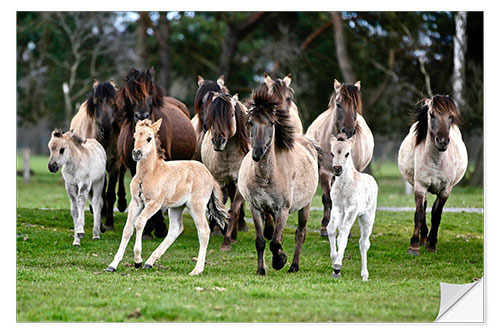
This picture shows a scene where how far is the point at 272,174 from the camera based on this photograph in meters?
8.15

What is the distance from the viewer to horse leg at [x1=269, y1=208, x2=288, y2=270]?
8188 millimetres

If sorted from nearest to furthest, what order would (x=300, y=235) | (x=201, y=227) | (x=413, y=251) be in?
(x=201, y=227) → (x=300, y=235) → (x=413, y=251)

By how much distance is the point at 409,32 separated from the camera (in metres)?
18.8

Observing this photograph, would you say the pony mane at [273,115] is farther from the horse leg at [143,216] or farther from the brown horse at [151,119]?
the brown horse at [151,119]

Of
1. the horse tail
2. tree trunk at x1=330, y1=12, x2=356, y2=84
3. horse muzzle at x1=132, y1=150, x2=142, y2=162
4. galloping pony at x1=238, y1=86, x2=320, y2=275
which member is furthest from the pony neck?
tree trunk at x1=330, y1=12, x2=356, y2=84

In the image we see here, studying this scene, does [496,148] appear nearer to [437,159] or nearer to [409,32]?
[437,159]

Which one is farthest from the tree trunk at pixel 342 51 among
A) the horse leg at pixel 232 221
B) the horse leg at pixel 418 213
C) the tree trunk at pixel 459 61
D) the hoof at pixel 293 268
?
the hoof at pixel 293 268

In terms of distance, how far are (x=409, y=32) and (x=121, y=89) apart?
1070 centimetres

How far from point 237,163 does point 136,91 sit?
6.32 ft

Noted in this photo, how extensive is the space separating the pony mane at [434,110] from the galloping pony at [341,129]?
1014 millimetres

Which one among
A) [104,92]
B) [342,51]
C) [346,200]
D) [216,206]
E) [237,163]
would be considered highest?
[342,51]

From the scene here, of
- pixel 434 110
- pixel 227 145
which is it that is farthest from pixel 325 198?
pixel 434 110

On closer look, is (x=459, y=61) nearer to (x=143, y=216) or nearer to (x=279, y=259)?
(x=279, y=259)
